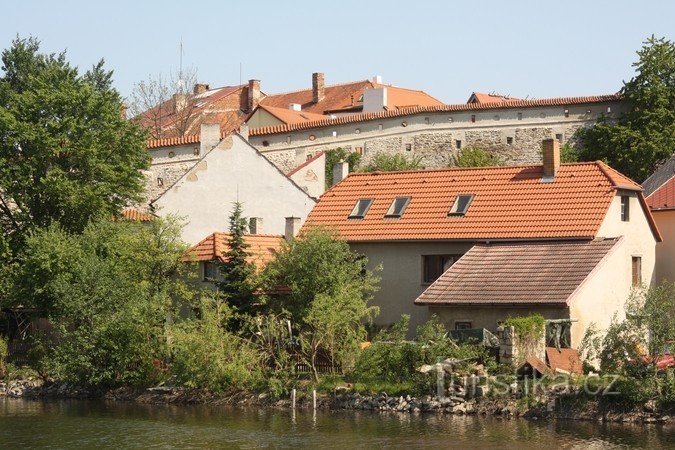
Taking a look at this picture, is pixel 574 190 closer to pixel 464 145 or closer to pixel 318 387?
pixel 318 387

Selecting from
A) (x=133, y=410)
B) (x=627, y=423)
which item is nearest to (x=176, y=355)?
(x=133, y=410)

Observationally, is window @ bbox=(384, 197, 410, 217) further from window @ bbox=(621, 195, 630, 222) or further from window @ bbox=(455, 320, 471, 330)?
window @ bbox=(621, 195, 630, 222)

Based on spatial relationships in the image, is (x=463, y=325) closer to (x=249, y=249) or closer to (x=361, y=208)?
(x=361, y=208)

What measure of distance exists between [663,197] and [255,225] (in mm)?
15050

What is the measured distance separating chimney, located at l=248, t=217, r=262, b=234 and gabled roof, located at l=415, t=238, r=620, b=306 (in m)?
9.95

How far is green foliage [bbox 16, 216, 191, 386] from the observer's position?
3769 cm

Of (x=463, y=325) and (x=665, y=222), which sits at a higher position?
(x=665, y=222)

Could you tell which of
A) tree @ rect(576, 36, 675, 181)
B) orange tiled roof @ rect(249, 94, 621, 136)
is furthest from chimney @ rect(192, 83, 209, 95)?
tree @ rect(576, 36, 675, 181)

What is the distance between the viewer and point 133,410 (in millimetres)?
35000

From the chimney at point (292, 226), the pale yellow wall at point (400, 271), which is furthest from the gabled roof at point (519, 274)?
the chimney at point (292, 226)

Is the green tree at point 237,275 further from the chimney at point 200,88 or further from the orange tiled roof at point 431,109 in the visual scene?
the chimney at point 200,88

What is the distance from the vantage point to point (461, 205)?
41.8 metres

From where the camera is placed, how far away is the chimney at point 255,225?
46062mm

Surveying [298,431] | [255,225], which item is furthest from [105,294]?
[298,431]
